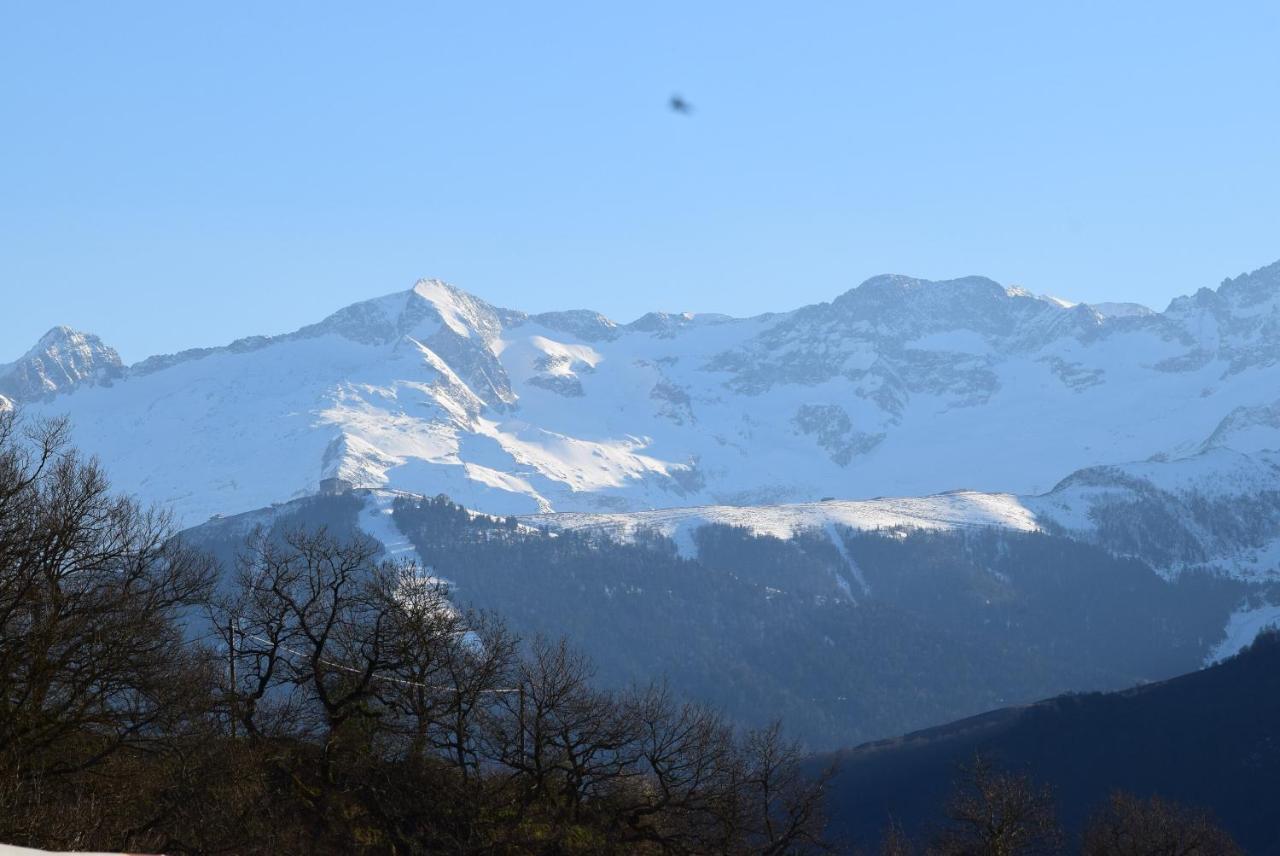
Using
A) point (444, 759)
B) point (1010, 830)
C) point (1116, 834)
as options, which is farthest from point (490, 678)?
point (1116, 834)

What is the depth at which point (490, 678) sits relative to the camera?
188 feet

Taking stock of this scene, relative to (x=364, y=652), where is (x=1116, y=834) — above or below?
below

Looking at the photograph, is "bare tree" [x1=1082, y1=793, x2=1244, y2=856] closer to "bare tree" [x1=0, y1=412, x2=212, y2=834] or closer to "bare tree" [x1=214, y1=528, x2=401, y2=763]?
"bare tree" [x1=214, y1=528, x2=401, y2=763]

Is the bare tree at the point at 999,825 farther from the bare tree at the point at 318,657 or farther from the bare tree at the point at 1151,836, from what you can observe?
the bare tree at the point at 318,657

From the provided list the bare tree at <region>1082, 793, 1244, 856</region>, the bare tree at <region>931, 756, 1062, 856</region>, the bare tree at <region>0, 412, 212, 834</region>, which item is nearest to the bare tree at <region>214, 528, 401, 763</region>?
the bare tree at <region>0, 412, 212, 834</region>

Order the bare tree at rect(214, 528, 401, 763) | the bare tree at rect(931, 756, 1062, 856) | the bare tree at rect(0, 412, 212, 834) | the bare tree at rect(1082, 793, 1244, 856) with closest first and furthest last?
the bare tree at rect(0, 412, 212, 834) → the bare tree at rect(214, 528, 401, 763) → the bare tree at rect(931, 756, 1062, 856) → the bare tree at rect(1082, 793, 1244, 856)

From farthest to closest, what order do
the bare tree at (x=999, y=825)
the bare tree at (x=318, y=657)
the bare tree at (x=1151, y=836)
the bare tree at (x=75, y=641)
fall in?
the bare tree at (x=1151, y=836) → the bare tree at (x=999, y=825) → the bare tree at (x=318, y=657) → the bare tree at (x=75, y=641)

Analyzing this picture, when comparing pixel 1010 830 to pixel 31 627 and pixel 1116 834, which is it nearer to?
pixel 1116 834

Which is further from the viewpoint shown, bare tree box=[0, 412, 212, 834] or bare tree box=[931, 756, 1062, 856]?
bare tree box=[931, 756, 1062, 856]

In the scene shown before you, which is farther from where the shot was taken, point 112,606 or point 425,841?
point 425,841

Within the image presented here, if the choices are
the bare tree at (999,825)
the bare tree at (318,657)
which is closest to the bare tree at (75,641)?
the bare tree at (318,657)

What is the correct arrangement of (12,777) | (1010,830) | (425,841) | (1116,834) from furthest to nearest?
(1116,834), (1010,830), (425,841), (12,777)

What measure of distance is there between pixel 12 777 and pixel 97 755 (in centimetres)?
381

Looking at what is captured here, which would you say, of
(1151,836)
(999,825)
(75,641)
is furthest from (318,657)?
(1151,836)
